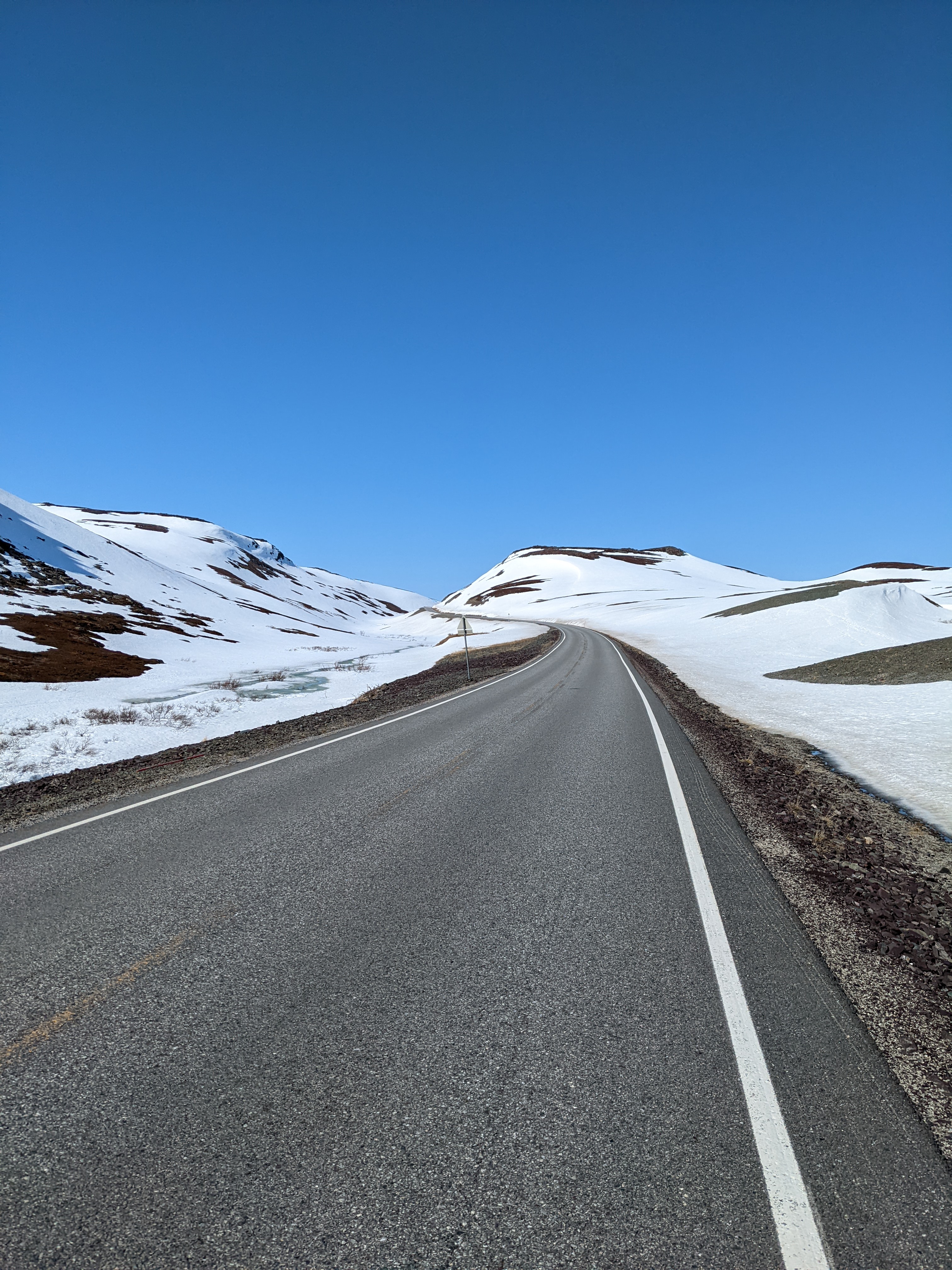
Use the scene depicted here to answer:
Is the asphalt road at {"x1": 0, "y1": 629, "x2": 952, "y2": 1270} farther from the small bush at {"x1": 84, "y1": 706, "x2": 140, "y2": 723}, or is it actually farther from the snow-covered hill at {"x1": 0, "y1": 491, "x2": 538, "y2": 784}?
the small bush at {"x1": 84, "y1": 706, "x2": 140, "y2": 723}

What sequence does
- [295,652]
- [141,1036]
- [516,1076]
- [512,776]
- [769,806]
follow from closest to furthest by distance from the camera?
[516,1076] → [141,1036] → [769,806] → [512,776] → [295,652]

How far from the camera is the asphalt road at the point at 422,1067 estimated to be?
233 cm

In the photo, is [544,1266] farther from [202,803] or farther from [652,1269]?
[202,803]

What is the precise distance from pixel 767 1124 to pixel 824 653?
32.2m

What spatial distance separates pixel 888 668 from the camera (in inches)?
774

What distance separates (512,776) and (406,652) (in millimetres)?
45084

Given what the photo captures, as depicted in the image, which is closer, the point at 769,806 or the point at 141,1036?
the point at 141,1036

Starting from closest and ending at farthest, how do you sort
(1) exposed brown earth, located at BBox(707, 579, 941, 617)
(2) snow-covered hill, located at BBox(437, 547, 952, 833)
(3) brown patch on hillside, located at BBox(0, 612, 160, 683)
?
(2) snow-covered hill, located at BBox(437, 547, 952, 833)
(3) brown patch on hillside, located at BBox(0, 612, 160, 683)
(1) exposed brown earth, located at BBox(707, 579, 941, 617)

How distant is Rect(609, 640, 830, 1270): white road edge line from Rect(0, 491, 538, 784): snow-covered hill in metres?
11.8

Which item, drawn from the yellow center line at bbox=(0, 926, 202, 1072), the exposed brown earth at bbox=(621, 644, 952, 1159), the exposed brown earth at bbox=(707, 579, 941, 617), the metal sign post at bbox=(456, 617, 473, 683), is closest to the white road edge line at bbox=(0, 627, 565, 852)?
the yellow center line at bbox=(0, 926, 202, 1072)

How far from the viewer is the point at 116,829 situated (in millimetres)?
7172

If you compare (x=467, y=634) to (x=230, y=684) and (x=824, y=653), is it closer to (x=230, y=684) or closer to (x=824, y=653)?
(x=230, y=684)

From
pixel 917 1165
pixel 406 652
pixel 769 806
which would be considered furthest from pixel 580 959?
pixel 406 652

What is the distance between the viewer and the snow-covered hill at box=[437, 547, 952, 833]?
33.6 ft
